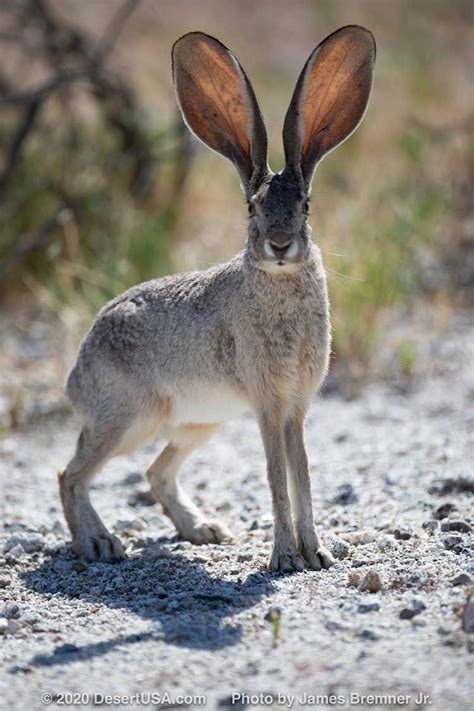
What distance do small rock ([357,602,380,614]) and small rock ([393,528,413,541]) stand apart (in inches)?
39.2

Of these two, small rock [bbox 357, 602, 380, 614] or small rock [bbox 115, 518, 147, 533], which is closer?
small rock [bbox 357, 602, 380, 614]

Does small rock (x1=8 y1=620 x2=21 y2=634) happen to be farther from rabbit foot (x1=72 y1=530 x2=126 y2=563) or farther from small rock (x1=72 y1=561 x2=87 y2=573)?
rabbit foot (x1=72 y1=530 x2=126 y2=563)

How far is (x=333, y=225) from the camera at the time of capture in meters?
9.45

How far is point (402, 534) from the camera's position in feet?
17.5

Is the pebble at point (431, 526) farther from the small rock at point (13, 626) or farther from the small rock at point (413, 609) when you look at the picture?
the small rock at point (13, 626)

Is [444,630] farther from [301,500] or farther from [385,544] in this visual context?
[301,500]

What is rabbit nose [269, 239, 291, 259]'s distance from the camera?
188 inches

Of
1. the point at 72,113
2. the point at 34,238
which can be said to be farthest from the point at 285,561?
the point at 72,113

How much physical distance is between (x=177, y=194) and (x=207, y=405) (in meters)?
5.91

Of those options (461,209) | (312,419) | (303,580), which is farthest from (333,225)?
(303,580)

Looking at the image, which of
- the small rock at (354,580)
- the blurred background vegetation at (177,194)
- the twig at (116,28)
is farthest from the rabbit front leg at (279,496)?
the twig at (116,28)

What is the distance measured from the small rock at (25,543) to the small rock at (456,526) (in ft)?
6.26

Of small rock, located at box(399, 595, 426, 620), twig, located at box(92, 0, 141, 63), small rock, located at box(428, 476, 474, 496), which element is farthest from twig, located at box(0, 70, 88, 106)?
small rock, located at box(399, 595, 426, 620)

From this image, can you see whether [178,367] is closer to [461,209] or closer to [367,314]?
[367,314]
